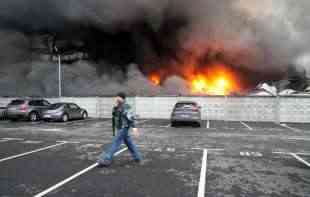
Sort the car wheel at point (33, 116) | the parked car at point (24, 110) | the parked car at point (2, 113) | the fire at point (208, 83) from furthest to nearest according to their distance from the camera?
1. the fire at point (208, 83)
2. the parked car at point (2, 113)
3. the car wheel at point (33, 116)
4. the parked car at point (24, 110)

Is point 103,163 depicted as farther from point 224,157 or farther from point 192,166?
point 224,157

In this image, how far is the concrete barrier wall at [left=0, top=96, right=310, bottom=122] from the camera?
17672 millimetres

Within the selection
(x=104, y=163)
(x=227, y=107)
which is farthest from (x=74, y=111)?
(x=104, y=163)

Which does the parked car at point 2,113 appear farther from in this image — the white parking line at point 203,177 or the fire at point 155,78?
the fire at point 155,78

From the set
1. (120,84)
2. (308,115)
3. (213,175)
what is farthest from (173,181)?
(120,84)

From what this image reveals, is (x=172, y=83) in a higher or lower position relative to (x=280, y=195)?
higher

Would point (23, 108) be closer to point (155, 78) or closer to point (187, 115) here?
point (187, 115)

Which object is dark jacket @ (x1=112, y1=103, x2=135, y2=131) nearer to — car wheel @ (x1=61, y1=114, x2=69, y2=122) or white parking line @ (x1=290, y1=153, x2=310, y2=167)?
white parking line @ (x1=290, y1=153, x2=310, y2=167)

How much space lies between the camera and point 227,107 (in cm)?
1891

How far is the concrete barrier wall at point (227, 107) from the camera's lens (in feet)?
58.0

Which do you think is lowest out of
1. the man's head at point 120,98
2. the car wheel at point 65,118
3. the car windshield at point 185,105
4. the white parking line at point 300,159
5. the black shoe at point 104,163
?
the white parking line at point 300,159

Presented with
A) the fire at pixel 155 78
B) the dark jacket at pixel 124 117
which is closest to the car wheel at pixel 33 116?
the dark jacket at pixel 124 117

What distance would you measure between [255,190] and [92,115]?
1897 cm

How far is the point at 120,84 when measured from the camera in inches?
1353
